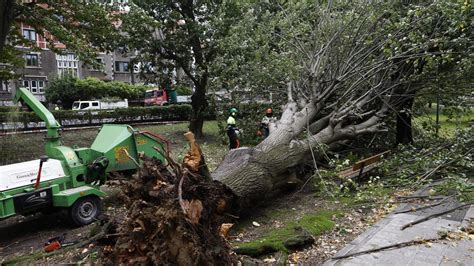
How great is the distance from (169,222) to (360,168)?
4745mm

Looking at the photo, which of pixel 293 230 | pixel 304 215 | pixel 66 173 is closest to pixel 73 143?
pixel 66 173

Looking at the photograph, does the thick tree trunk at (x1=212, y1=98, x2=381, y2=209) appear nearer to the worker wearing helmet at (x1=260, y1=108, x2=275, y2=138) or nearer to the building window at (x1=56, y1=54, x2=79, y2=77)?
the worker wearing helmet at (x1=260, y1=108, x2=275, y2=138)

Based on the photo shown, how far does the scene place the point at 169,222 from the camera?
3150 millimetres

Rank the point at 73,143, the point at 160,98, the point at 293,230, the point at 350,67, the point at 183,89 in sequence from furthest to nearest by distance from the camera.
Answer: the point at 160,98
the point at 183,89
the point at 73,143
the point at 350,67
the point at 293,230

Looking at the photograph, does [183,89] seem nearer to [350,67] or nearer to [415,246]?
[350,67]

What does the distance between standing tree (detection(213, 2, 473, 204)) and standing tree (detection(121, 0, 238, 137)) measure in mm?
5166

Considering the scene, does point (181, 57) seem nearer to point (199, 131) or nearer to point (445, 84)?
point (199, 131)

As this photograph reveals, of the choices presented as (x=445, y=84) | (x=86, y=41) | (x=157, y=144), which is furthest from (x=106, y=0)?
(x=445, y=84)

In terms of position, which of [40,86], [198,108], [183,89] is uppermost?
[40,86]

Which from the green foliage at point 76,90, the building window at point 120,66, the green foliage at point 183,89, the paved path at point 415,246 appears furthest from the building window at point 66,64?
the paved path at point 415,246

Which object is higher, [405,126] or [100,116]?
[100,116]

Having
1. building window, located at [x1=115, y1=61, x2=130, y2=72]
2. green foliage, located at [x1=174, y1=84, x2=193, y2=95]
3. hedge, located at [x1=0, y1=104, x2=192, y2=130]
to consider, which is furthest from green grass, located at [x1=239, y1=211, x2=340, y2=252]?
building window, located at [x1=115, y1=61, x2=130, y2=72]

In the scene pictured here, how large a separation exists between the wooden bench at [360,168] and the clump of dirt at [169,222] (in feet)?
12.7

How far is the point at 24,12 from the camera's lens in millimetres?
11484
